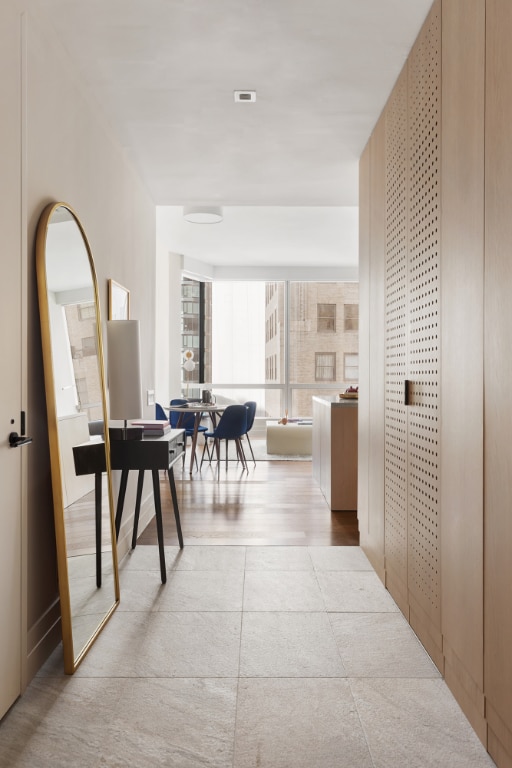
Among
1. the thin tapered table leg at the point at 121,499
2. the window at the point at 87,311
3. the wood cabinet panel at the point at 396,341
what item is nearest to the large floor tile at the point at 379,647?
the wood cabinet panel at the point at 396,341

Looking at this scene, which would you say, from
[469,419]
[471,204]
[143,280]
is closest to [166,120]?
[143,280]

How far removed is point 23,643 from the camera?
7.30ft

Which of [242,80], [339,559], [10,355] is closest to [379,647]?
[339,559]

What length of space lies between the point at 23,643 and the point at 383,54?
116 inches

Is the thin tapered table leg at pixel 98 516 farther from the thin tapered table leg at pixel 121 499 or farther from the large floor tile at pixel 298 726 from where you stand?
the large floor tile at pixel 298 726

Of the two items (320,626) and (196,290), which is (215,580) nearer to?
(320,626)

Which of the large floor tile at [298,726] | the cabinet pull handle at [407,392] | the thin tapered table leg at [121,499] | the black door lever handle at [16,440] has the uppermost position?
the cabinet pull handle at [407,392]

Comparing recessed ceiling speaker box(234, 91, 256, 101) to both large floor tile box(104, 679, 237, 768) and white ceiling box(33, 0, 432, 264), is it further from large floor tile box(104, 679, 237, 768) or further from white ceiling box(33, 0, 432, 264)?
large floor tile box(104, 679, 237, 768)

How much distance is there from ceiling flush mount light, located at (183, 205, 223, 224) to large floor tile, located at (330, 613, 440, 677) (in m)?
4.71

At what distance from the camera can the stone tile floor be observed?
6.09 ft

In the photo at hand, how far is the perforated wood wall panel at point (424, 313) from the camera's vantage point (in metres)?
2.38

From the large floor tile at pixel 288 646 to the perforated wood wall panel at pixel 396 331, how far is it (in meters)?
0.50

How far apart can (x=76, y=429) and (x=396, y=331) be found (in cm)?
162

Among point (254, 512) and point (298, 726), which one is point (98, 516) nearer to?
point (298, 726)
